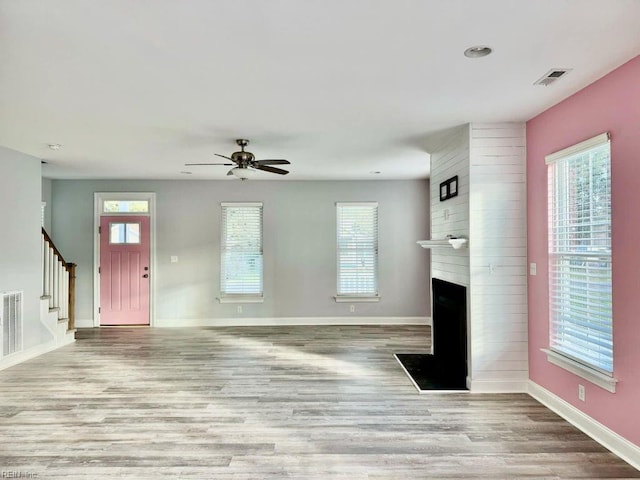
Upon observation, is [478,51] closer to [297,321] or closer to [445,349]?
[445,349]

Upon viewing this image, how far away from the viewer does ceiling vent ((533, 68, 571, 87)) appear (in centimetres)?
260

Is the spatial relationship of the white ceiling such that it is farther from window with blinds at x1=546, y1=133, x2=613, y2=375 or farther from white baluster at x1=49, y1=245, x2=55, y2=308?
white baluster at x1=49, y1=245, x2=55, y2=308

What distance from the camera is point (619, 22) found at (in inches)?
79.8

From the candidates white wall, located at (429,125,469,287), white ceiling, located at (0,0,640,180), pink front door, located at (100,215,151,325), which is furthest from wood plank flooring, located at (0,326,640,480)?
white ceiling, located at (0,0,640,180)

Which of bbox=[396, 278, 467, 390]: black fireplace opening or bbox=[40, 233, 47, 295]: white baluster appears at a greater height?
bbox=[40, 233, 47, 295]: white baluster

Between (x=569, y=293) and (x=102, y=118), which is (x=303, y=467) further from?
(x=102, y=118)

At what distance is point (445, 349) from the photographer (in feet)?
14.8

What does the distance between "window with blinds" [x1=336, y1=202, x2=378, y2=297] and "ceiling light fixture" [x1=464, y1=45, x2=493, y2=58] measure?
4553mm

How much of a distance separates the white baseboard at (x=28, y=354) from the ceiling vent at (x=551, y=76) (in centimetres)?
620

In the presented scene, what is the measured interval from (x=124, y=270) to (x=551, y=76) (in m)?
6.75

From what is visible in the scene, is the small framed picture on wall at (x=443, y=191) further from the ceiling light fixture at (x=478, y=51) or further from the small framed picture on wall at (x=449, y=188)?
the ceiling light fixture at (x=478, y=51)

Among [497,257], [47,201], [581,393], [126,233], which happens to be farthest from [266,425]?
[47,201]

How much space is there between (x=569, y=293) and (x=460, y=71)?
203 cm

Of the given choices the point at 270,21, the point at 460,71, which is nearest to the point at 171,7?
the point at 270,21
